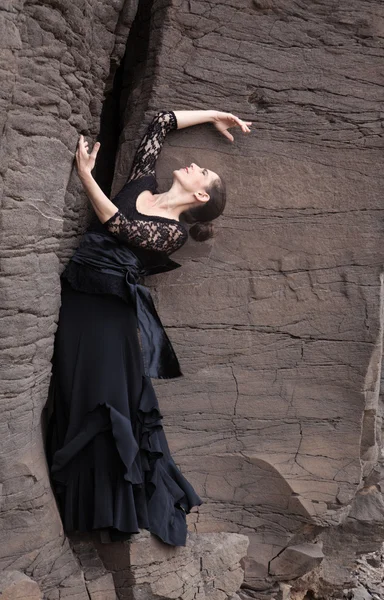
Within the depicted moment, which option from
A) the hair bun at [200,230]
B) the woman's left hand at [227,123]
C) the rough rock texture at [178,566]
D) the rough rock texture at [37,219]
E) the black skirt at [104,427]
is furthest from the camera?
the hair bun at [200,230]

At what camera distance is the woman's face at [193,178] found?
542 centimetres

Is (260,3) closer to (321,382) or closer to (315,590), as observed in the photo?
(321,382)

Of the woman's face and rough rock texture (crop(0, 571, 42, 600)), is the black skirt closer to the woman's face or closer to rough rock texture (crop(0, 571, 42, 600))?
rough rock texture (crop(0, 571, 42, 600))

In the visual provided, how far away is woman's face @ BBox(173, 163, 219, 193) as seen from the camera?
542 cm

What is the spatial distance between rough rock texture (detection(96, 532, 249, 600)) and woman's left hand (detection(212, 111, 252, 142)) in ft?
8.09

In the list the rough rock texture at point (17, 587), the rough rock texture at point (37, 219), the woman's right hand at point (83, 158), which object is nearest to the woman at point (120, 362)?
the woman's right hand at point (83, 158)

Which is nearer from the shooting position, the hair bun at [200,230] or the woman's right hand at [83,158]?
the woman's right hand at [83,158]

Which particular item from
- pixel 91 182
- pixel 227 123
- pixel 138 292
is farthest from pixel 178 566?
pixel 227 123

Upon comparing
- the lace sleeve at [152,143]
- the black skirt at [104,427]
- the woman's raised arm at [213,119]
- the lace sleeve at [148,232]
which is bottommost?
the black skirt at [104,427]

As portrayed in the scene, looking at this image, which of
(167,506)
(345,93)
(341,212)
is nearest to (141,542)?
(167,506)

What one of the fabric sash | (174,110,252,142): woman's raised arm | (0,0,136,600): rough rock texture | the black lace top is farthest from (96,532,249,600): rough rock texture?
(174,110,252,142): woman's raised arm

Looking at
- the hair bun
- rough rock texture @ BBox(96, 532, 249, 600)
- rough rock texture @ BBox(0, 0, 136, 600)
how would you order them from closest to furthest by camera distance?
rough rock texture @ BBox(0, 0, 136, 600), rough rock texture @ BBox(96, 532, 249, 600), the hair bun

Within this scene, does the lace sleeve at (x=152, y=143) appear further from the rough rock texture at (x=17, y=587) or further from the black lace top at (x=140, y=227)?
the rough rock texture at (x=17, y=587)

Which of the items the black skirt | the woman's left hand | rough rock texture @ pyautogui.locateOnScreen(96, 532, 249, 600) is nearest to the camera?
the black skirt
